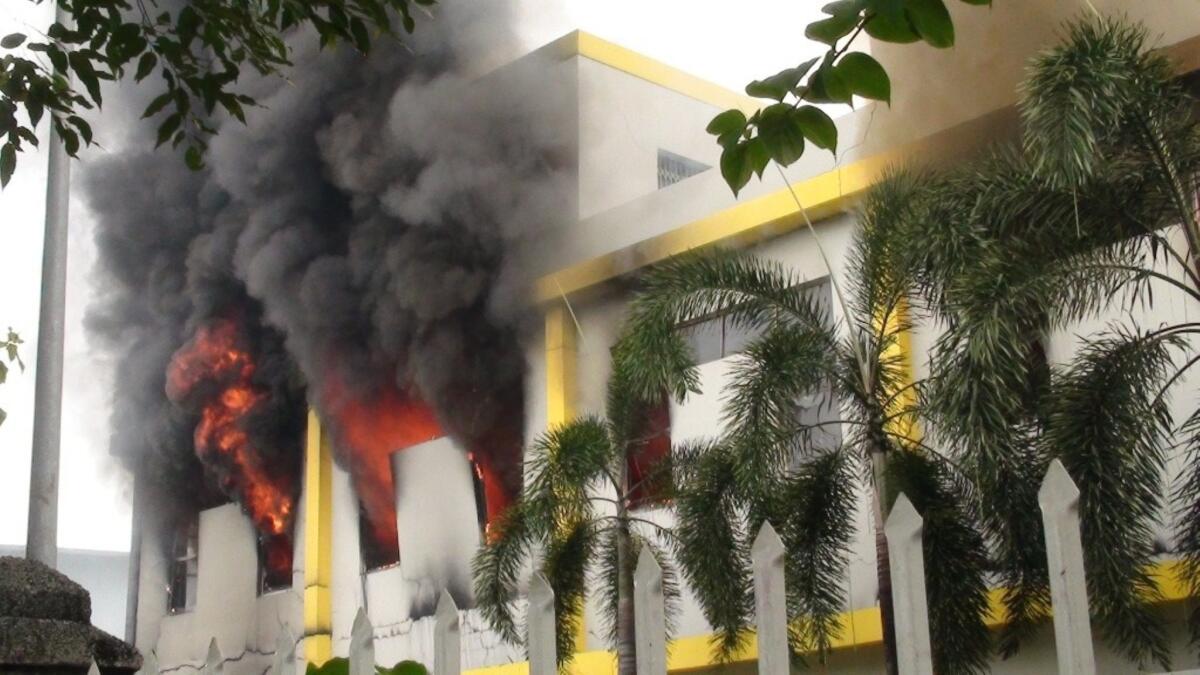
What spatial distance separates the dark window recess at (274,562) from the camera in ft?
61.8

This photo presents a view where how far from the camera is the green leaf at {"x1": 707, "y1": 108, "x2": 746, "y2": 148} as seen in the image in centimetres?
211

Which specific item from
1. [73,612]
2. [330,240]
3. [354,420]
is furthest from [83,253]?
[73,612]

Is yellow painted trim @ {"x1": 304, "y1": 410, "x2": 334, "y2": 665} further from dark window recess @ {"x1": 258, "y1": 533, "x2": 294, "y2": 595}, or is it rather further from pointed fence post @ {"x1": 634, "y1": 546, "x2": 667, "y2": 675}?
pointed fence post @ {"x1": 634, "y1": 546, "x2": 667, "y2": 675}

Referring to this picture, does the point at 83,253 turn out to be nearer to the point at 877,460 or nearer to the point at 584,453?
the point at 584,453

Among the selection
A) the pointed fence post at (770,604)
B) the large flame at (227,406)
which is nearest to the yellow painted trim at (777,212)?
the large flame at (227,406)

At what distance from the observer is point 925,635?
7.04ft

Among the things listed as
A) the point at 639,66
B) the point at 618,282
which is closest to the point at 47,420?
the point at 618,282

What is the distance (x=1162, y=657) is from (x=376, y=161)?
12.5 meters

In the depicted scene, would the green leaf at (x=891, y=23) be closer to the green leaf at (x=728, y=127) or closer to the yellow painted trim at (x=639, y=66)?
the green leaf at (x=728, y=127)

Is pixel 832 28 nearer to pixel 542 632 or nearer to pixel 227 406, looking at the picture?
pixel 542 632

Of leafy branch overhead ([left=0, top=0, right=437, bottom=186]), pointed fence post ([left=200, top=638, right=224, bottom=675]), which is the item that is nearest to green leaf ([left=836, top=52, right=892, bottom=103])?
pointed fence post ([left=200, top=638, right=224, bottom=675])

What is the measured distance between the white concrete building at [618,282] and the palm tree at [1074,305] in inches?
62.2

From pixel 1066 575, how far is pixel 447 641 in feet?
3.43

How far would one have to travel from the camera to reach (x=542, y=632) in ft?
8.04
